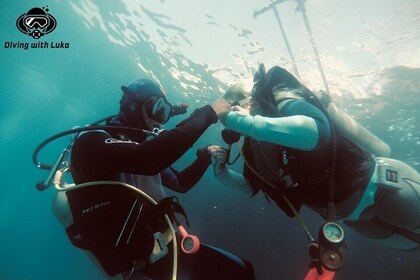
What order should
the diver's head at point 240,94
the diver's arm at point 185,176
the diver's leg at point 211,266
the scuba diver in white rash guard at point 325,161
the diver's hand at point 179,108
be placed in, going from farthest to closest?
the diver's arm at point 185,176, the diver's hand at point 179,108, the diver's head at point 240,94, the diver's leg at point 211,266, the scuba diver in white rash guard at point 325,161

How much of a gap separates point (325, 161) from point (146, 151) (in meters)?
1.92

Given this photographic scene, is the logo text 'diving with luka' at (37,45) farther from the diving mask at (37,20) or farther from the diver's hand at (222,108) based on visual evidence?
the diver's hand at (222,108)

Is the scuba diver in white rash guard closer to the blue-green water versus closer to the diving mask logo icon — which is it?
the blue-green water

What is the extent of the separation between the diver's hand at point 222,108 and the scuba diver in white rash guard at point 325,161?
0.01 meters

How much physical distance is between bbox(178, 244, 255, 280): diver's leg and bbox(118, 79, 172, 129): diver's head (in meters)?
1.85

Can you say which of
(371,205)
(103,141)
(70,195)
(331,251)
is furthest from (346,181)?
(70,195)

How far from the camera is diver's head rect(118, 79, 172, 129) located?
11.8 ft

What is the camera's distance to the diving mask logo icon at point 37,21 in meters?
14.0

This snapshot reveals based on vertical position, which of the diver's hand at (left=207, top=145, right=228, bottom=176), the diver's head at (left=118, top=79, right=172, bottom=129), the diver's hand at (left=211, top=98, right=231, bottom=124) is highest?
the diver's head at (left=118, top=79, right=172, bottom=129)

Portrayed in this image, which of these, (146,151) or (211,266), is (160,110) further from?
(211,266)

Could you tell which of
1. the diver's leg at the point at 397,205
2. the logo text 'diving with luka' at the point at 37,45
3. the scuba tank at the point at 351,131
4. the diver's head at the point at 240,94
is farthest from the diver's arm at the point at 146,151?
the logo text 'diving with luka' at the point at 37,45

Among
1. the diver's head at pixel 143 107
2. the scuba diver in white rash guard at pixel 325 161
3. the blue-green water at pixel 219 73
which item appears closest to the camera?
the scuba diver in white rash guard at pixel 325 161

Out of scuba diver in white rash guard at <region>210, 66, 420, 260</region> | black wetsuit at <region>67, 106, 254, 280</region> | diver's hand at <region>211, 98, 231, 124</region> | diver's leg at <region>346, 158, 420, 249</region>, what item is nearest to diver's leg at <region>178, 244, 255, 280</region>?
black wetsuit at <region>67, 106, 254, 280</region>

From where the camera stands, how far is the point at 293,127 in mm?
2385
